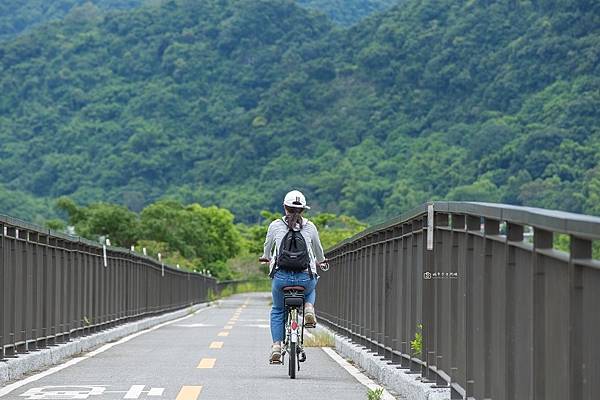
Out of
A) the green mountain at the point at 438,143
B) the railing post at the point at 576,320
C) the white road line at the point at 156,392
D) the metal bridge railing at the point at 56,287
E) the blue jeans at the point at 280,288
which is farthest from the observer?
the green mountain at the point at 438,143

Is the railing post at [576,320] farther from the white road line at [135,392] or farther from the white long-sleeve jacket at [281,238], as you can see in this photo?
the white long-sleeve jacket at [281,238]

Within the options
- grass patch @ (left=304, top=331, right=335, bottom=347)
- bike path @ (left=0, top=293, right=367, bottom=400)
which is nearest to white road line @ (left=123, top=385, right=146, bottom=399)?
bike path @ (left=0, top=293, right=367, bottom=400)

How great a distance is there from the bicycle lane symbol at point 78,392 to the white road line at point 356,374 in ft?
6.60

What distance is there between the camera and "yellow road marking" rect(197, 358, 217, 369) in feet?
51.5

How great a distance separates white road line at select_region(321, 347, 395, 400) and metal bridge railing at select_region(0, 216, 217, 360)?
145 inches

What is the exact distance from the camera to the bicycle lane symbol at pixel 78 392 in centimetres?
1158

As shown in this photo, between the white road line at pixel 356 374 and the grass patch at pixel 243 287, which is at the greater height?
the white road line at pixel 356 374

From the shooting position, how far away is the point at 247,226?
588ft

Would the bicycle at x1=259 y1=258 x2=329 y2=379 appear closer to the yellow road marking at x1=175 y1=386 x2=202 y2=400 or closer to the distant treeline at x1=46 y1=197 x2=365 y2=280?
the yellow road marking at x1=175 y1=386 x2=202 y2=400

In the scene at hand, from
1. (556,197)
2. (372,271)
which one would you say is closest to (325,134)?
(556,197)

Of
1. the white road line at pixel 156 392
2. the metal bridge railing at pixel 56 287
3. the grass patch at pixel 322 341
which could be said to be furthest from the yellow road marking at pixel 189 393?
the grass patch at pixel 322 341

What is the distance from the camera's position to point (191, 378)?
13758mm

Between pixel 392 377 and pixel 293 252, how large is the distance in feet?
5.61

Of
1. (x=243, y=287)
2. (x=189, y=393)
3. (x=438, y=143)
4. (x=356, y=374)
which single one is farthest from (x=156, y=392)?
(x=438, y=143)
